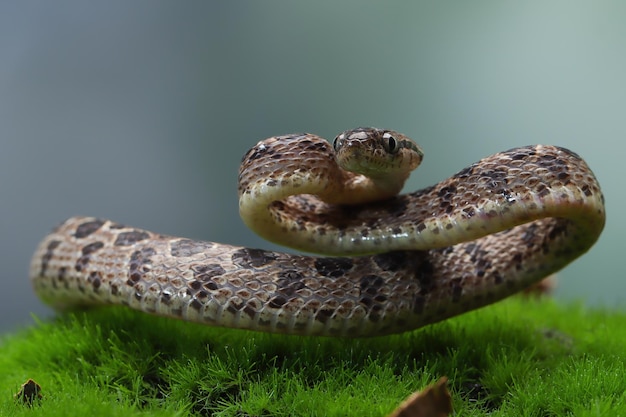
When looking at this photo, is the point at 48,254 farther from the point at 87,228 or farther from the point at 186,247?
the point at 186,247

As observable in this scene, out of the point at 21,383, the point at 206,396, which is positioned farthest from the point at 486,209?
the point at 21,383

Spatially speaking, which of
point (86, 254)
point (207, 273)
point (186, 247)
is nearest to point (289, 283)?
point (207, 273)

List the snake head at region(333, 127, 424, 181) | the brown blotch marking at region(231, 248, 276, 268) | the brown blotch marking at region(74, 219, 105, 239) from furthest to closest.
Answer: the brown blotch marking at region(74, 219, 105, 239) < the brown blotch marking at region(231, 248, 276, 268) < the snake head at region(333, 127, 424, 181)

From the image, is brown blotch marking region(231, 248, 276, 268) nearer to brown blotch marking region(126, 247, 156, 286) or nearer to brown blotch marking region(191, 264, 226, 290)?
brown blotch marking region(191, 264, 226, 290)

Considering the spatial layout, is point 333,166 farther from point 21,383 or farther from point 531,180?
point 21,383

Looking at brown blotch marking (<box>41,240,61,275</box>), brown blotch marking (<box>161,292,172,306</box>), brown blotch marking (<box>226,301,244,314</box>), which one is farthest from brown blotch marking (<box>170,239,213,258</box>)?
brown blotch marking (<box>41,240,61,275</box>)

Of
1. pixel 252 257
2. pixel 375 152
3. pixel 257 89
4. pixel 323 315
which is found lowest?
pixel 323 315
